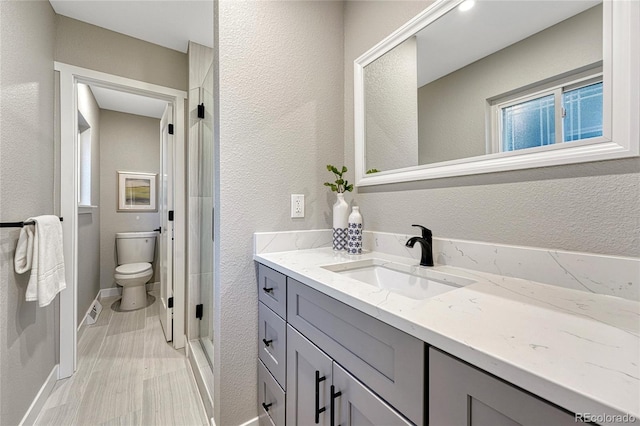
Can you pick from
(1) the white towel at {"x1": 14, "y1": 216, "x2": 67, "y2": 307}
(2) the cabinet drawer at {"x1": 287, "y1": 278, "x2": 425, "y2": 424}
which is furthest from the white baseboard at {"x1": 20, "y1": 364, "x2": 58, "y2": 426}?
(2) the cabinet drawer at {"x1": 287, "y1": 278, "x2": 425, "y2": 424}

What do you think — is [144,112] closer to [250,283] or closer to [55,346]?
[55,346]

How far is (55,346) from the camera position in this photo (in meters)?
1.73

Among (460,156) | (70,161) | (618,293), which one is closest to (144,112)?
(70,161)

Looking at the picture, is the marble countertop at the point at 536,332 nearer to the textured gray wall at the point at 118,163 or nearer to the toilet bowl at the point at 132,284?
the toilet bowl at the point at 132,284

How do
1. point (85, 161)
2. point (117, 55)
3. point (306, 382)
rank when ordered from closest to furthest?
point (306, 382)
point (117, 55)
point (85, 161)

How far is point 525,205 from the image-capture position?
82 centimetres

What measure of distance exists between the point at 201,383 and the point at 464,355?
1.68 m

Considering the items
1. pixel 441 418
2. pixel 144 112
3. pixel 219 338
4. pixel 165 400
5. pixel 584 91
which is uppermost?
pixel 144 112

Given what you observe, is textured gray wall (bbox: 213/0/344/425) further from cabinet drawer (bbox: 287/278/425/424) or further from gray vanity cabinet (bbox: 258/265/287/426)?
cabinet drawer (bbox: 287/278/425/424)

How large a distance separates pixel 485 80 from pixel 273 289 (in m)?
1.14

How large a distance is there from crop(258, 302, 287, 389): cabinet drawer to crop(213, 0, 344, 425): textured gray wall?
0.18 ft

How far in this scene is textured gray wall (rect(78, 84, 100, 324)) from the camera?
2457 mm

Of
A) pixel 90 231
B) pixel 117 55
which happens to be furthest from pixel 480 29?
pixel 90 231

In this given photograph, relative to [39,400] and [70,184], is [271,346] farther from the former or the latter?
[70,184]
